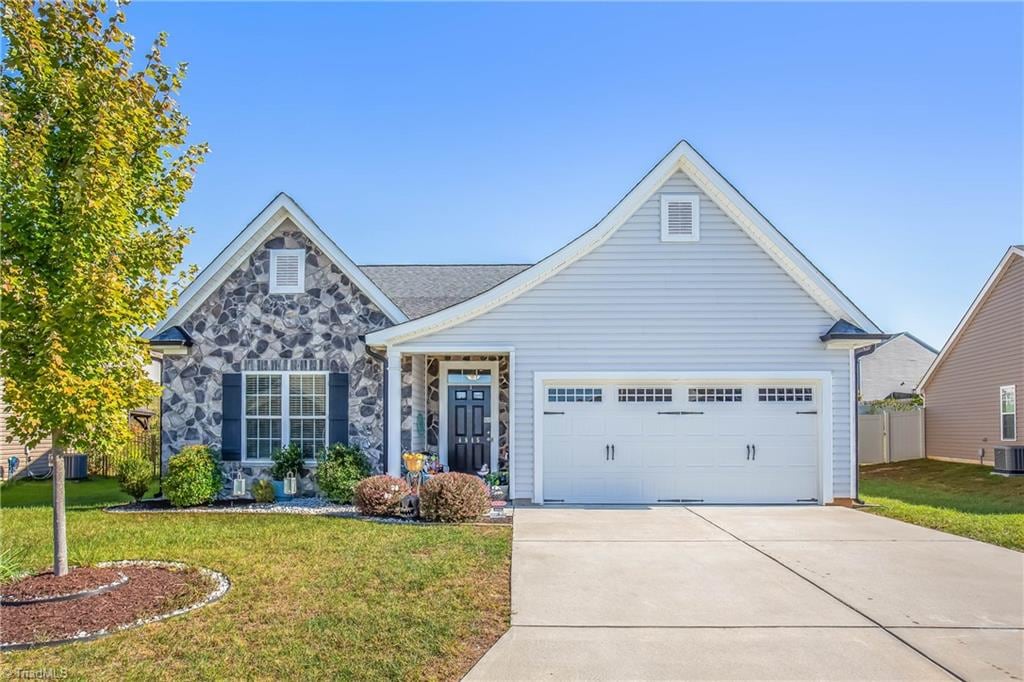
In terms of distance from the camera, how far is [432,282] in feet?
55.9

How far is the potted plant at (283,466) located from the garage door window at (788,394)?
28.9 feet

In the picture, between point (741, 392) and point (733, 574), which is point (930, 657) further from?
point (741, 392)

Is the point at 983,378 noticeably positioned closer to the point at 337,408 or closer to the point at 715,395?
the point at 715,395

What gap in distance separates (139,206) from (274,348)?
22.5 feet

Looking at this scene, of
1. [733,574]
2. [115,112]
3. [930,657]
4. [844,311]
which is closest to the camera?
[930,657]

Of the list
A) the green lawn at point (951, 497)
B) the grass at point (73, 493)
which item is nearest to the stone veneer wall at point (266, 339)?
the grass at point (73, 493)

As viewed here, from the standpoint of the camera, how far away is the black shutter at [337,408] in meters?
13.6

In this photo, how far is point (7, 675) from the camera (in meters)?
4.85

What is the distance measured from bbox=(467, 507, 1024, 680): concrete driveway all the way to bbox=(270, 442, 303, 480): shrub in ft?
17.8

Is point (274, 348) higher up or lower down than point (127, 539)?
higher up

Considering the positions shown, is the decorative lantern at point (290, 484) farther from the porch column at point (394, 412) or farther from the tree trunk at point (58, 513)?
the tree trunk at point (58, 513)

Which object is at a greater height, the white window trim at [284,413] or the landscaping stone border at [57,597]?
the white window trim at [284,413]

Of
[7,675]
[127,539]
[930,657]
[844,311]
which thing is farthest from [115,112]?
[844,311]

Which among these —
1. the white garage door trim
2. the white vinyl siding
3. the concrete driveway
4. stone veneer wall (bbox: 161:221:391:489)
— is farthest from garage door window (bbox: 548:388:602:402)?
stone veneer wall (bbox: 161:221:391:489)
